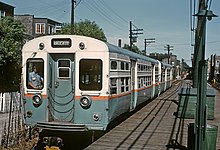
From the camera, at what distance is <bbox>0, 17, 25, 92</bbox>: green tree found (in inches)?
Answer: 1123

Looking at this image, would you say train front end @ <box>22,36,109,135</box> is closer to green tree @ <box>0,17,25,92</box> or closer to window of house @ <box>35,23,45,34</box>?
green tree @ <box>0,17,25,92</box>

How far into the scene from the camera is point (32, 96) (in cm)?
1025

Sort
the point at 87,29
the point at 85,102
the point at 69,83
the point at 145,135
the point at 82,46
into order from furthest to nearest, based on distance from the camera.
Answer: the point at 87,29 → the point at 145,135 → the point at 69,83 → the point at 82,46 → the point at 85,102

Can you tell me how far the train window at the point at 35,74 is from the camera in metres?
10.2

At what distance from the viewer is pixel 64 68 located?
10250 millimetres

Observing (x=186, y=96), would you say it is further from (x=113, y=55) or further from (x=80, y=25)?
(x=80, y=25)

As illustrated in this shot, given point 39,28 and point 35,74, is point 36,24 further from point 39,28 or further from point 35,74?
point 35,74

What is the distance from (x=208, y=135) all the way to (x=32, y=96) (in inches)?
199

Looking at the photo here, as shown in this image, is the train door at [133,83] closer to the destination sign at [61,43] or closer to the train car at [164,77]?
the destination sign at [61,43]

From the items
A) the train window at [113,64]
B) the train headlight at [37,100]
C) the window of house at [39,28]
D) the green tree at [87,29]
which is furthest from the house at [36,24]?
the train headlight at [37,100]

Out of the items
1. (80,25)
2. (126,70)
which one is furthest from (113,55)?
(80,25)

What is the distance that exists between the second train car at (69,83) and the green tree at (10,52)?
19.0 m

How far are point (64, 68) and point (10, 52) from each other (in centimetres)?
1954

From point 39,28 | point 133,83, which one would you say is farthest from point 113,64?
point 39,28
